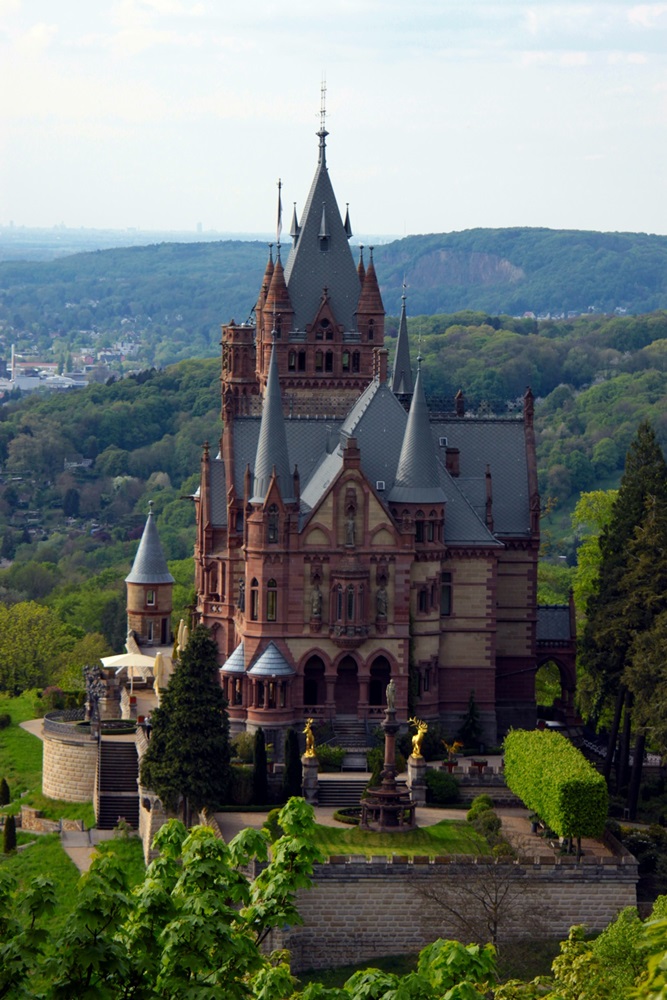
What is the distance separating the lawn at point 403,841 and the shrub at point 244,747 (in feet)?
24.8

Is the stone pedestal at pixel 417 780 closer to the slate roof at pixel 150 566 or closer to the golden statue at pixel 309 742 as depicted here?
the golden statue at pixel 309 742

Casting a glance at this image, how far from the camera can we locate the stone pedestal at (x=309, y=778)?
87000 millimetres

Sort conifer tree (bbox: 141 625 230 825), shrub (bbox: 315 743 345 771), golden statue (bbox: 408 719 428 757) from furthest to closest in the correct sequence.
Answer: shrub (bbox: 315 743 345 771)
golden statue (bbox: 408 719 428 757)
conifer tree (bbox: 141 625 230 825)

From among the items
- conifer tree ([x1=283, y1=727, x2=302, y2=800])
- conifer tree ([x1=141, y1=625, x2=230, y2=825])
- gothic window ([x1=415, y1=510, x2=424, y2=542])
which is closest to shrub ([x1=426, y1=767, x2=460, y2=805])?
conifer tree ([x1=283, y1=727, x2=302, y2=800])

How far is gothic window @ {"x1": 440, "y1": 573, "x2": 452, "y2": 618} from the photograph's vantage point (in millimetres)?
97062

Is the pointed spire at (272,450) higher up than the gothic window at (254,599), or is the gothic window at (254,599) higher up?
the pointed spire at (272,450)

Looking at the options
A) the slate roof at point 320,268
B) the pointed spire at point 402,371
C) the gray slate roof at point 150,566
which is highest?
the slate roof at point 320,268

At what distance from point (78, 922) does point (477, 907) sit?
35591 millimetres

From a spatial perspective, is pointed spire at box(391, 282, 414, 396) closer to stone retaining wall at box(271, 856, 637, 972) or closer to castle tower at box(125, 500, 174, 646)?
castle tower at box(125, 500, 174, 646)

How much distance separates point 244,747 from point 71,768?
864 centimetres

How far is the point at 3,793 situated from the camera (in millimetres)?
97000

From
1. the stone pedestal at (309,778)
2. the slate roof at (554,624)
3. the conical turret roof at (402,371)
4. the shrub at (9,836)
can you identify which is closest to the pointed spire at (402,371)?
the conical turret roof at (402,371)

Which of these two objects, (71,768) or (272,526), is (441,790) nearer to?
(272,526)

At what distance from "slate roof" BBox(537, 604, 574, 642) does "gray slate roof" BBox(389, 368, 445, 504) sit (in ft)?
37.4
